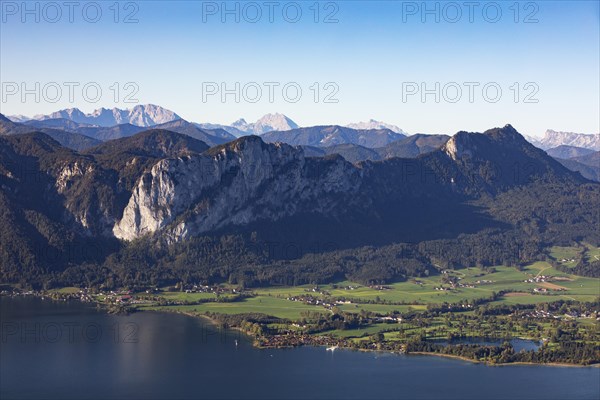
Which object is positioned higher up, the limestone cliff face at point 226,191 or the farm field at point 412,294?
the limestone cliff face at point 226,191

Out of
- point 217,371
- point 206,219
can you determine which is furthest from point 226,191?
point 217,371

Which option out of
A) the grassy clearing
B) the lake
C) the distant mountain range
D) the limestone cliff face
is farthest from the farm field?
the limestone cliff face

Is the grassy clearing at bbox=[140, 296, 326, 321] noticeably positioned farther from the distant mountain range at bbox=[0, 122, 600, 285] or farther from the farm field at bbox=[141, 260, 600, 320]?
the distant mountain range at bbox=[0, 122, 600, 285]

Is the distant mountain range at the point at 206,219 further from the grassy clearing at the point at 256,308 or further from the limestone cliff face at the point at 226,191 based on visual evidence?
the grassy clearing at the point at 256,308

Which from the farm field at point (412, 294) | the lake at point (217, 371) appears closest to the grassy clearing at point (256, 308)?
the farm field at point (412, 294)

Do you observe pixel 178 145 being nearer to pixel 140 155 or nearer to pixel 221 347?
pixel 140 155

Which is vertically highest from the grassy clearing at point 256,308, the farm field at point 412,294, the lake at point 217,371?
the farm field at point 412,294
